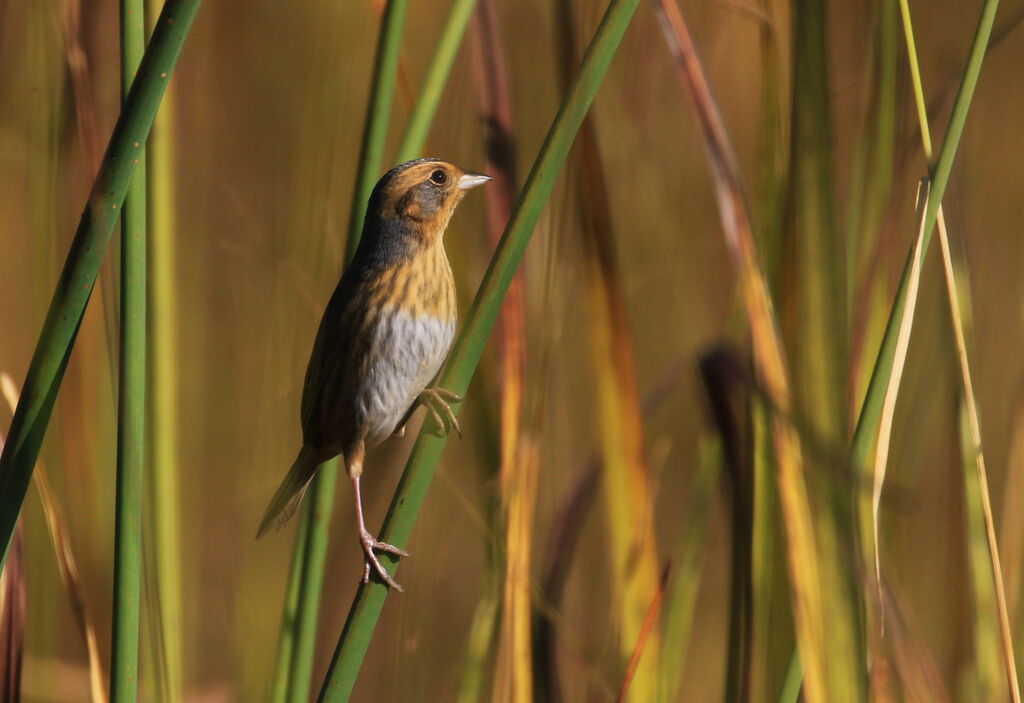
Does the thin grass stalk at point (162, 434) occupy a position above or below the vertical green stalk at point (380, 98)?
below

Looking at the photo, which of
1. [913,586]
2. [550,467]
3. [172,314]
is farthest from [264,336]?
[913,586]

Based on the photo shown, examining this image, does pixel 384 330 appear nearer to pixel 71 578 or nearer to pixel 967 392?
pixel 71 578

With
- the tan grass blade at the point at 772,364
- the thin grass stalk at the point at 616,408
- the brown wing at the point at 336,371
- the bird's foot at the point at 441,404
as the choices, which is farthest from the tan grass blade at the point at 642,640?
the brown wing at the point at 336,371

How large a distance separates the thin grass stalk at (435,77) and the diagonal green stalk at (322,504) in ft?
0.15

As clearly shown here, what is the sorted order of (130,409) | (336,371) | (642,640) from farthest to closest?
(336,371) < (642,640) < (130,409)

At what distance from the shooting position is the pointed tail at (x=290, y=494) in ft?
7.45

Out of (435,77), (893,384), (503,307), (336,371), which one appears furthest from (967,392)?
(336,371)

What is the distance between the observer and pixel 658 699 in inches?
67.1

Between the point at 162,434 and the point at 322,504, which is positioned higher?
the point at 162,434

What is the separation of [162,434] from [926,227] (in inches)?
41.7

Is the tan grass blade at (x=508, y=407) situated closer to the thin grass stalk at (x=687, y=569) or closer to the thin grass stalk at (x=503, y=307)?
the thin grass stalk at (x=503, y=307)

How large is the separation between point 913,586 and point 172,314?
6.56 feet

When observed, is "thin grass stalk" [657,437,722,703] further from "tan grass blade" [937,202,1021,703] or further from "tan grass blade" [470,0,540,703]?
"tan grass blade" [937,202,1021,703]

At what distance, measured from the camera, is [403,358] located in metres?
2.27
